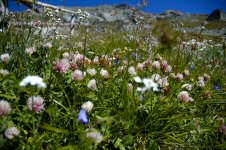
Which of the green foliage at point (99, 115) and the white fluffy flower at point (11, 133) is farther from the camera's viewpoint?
the green foliage at point (99, 115)

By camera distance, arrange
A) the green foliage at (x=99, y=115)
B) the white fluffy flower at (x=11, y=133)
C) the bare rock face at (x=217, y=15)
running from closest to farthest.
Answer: the white fluffy flower at (x=11, y=133)
the green foliage at (x=99, y=115)
the bare rock face at (x=217, y=15)

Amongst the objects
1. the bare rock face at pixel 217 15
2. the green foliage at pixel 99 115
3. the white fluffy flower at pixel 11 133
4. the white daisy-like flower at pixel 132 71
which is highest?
the bare rock face at pixel 217 15

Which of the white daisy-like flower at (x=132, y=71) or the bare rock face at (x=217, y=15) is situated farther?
the bare rock face at (x=217, y=15)

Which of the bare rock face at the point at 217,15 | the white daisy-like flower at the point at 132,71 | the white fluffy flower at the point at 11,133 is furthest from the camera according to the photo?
the bare rock face at the point at 217,15

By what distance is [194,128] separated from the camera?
3.00 metres

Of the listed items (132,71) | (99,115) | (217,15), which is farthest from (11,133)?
(217,15)

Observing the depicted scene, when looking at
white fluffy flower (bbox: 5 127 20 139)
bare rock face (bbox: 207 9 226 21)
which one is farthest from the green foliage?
bare rock face (bbox: 207 9 226 21)

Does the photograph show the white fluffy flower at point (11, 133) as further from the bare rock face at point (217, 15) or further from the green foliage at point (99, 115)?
the bare rock face at point (217, 15)

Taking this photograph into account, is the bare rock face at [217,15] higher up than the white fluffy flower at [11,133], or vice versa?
the bare rock face at [217,15]

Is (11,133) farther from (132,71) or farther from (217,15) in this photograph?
(217,15)

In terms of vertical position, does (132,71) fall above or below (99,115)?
above

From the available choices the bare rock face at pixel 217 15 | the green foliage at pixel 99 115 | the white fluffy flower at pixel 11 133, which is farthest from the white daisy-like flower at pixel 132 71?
the bare rock face at pixel 217 15

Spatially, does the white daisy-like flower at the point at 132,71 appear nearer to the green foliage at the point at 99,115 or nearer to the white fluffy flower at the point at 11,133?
the green foliage at the point at 99,115

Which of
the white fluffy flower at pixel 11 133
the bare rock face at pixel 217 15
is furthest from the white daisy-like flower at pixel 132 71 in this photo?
the bare rock face at pixel 217 15
